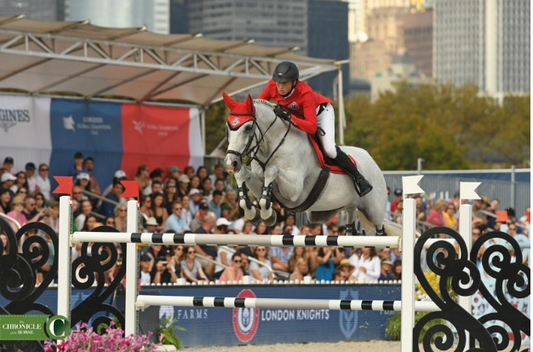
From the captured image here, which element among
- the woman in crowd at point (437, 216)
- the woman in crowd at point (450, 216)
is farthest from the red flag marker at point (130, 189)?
the woman in crowd at point (437, 216)

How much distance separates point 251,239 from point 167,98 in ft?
38.4

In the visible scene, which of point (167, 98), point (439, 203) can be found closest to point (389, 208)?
point (439, 203)

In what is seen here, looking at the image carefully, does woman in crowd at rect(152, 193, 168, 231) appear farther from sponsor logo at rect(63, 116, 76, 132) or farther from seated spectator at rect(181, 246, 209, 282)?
sponsor logo at rect(63, 116, 76, 132)

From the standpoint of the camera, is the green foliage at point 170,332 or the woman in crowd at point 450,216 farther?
the woman in crowd at point 450,216

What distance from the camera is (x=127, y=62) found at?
51.8 feet

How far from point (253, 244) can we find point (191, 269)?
20.6 feet

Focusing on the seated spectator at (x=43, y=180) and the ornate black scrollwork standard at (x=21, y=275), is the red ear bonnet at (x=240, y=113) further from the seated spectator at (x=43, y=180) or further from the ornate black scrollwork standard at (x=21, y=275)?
the seated spectator at (x=43, y=180)

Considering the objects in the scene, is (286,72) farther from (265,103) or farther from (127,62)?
(127,62)

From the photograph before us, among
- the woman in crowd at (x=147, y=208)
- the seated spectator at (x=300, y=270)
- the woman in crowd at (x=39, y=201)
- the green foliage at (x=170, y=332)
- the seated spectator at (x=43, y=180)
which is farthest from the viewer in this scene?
the seated spectator at (x=43, y=180)

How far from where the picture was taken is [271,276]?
13977 millimetres

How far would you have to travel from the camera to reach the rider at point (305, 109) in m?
8.46

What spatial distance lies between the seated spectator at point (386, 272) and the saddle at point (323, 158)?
5.87 metres

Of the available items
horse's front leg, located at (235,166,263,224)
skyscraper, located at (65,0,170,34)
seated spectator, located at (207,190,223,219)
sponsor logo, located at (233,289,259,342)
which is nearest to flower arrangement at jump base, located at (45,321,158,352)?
horse's front leg, located at (235,166,263,224)

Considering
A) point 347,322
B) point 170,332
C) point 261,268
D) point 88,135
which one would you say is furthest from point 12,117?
point 347,322
